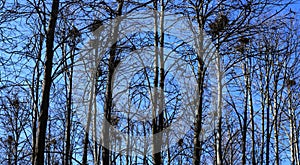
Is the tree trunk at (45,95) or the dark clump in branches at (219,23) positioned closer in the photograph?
the tree trunk at (45,95)

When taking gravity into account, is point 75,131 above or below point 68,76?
below

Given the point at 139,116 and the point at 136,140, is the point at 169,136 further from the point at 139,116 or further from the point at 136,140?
the point at 136,140

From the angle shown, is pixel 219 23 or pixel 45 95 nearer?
pixel 45 95

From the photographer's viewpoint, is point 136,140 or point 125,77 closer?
point 125,77

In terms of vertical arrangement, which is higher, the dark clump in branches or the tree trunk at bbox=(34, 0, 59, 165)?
the dark clump in branches

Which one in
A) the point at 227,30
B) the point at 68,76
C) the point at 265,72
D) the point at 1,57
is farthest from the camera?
the point at 265,72

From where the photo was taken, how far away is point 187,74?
25.9 feet

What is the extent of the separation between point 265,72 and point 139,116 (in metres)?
4.54

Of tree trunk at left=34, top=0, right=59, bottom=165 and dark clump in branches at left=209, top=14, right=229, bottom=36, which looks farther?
dark clump in branches at left=209, top=14, right=229, bottom=36

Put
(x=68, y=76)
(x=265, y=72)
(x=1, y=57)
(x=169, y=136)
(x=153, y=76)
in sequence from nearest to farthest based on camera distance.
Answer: (x=1, y=57) < (x=153, y=76) < (x=169, y=136) < (x=68, y=76) < (x=265, y=72)

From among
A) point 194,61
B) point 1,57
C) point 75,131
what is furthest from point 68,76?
point 1,57

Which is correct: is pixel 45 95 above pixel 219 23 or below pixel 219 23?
below

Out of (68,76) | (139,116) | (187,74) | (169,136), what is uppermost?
(68,76)

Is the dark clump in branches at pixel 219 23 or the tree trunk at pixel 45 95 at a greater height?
the dark clump in branches at pixel 219 23
